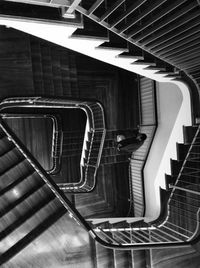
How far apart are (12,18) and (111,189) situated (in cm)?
575

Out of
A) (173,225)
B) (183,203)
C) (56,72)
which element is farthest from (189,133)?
(56,72)

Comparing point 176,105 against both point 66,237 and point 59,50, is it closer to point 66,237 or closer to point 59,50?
point 59,50

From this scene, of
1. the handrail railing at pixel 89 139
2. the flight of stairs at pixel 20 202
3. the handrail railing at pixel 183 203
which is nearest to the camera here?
the flight of stairs at pixel 20 202

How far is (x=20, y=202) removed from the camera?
10.8 feet

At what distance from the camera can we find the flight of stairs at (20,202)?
2976mm

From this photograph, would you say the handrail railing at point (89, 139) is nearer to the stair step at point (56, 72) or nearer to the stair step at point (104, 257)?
the stair step at point (56, 72)

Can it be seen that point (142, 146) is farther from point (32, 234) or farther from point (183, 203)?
point (32, 234)

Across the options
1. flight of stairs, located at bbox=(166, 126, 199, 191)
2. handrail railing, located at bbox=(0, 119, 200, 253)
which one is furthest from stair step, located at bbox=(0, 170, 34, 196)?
flight of stairs, located at bbox=(166, 126, 199, 191)

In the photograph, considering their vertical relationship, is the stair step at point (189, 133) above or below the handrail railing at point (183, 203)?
above

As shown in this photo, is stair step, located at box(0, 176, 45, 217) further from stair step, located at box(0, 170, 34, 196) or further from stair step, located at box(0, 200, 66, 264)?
stair step, located at box(0, 200, 66, 264)

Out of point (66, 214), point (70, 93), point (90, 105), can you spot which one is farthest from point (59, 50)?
point (66, 214)

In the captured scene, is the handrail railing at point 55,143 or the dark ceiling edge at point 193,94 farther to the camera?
the handrail railing at point 55,143

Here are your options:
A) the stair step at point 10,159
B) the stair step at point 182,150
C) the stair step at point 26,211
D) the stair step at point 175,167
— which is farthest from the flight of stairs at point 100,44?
the stair step at point 26,211

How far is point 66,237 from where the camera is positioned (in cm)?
312
